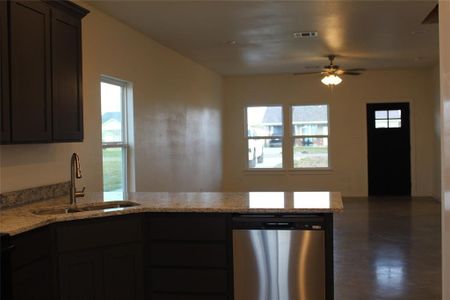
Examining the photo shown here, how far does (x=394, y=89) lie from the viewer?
10594 mm

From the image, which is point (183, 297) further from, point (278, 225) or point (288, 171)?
point (288, 171)

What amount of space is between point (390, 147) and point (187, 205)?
833cm

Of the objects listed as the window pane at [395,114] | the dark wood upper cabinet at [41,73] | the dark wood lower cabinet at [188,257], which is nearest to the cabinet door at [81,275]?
the dark wood lower cabinet at [188,257]

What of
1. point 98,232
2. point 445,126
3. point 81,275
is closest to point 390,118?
point 98,232

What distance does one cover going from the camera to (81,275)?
119 inches

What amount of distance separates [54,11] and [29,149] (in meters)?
1.08

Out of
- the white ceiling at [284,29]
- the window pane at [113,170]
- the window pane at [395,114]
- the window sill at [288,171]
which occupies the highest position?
the white ceiling at [284,29]

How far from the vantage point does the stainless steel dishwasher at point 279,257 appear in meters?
3.13

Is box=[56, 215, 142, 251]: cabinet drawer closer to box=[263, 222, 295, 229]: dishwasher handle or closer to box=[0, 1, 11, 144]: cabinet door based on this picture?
box=[0, 1, 11, 144]: cabinet door

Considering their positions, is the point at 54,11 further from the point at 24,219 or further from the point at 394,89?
the point at 394,89

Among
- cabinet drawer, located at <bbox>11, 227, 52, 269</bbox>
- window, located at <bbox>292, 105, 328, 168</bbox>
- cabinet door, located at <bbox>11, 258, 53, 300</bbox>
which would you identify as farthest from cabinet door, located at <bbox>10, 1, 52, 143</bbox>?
window, located at <bbox>292, 105, 328, 168</bbox>

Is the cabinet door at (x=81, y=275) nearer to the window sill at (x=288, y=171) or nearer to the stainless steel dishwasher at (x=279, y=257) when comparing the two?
the stainless steel dishwasher at (x=279, y=257)

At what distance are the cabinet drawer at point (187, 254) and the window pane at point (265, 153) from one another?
7.97 metres

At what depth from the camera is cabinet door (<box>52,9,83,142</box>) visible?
3.52m
